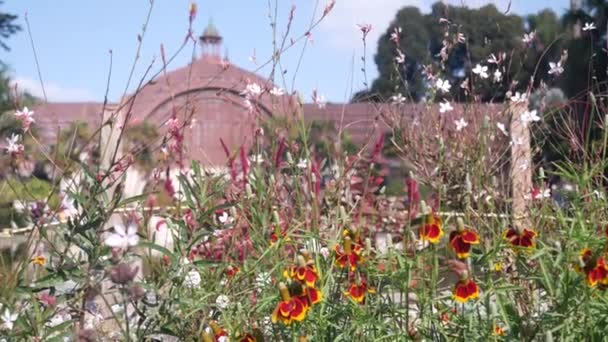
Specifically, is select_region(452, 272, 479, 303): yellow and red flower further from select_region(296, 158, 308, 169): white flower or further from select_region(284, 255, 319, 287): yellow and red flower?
select_region(296, 158, 308, 169): white flower

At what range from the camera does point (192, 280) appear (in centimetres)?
235

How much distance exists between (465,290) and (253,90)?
1.84 meters

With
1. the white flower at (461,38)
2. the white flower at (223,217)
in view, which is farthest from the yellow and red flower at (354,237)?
the white flower at (461,38)

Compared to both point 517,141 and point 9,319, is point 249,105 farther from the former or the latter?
point 9,319

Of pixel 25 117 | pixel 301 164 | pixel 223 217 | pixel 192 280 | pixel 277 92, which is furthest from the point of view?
pixel 277 92

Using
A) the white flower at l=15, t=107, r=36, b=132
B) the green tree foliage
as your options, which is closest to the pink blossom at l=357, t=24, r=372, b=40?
the green tree foliage

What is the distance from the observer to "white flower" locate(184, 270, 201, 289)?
7.61 ft

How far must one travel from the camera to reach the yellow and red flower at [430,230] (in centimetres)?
201

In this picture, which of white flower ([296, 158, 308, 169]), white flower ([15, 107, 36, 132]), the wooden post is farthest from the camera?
the wooden post

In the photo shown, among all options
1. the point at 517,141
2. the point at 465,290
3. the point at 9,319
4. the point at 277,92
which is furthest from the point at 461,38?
the point at 9,319

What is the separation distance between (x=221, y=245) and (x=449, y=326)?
1.16 m

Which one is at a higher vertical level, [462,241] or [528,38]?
[528,38]

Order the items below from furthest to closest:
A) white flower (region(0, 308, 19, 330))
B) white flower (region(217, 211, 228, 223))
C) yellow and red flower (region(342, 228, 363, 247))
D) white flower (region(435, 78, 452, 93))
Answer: white flower (region(435, 78, 452, 93)) < white flower (region(217, 211, 228, 223)) < yellow and red flower (region(342, 228, 363, 247)) < white flower (region(0, 308, 19, 330))

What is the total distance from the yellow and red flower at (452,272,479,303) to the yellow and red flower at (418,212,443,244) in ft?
0.35
